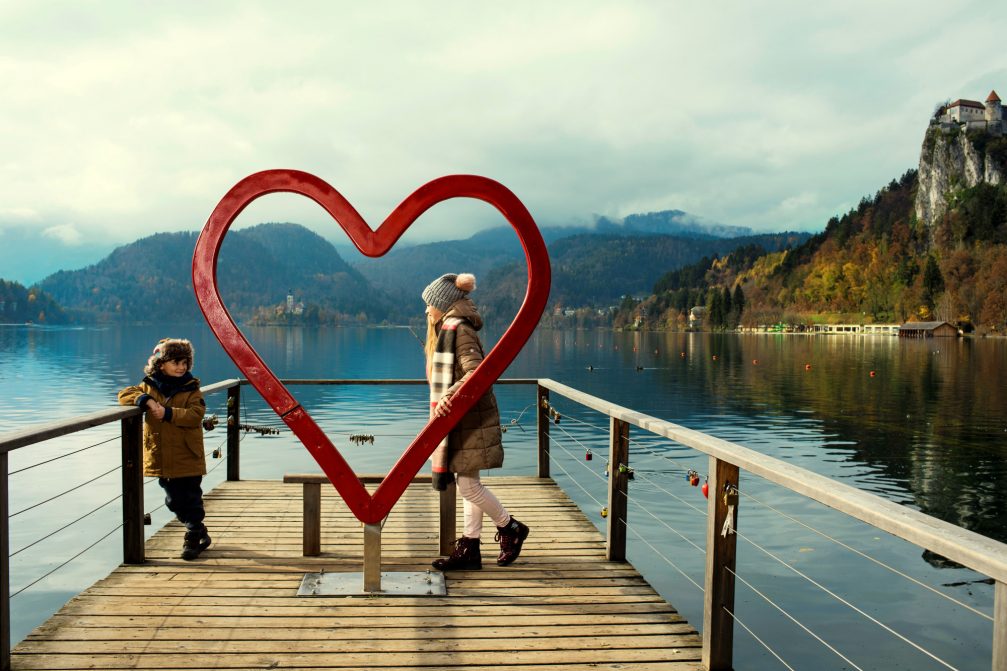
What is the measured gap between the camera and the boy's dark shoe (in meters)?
5.03

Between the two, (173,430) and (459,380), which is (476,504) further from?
(173,430)

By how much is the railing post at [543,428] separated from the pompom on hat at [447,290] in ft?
10.7

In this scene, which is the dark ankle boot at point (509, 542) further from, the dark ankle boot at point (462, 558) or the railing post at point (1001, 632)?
the railing post at point (1001, 632)

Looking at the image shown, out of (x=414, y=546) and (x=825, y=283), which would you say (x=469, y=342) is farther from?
(x=825, y=283)

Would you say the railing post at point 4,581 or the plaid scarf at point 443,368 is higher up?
the plaid scarf at point 443,368

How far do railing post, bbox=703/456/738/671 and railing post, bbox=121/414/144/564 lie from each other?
343 cm

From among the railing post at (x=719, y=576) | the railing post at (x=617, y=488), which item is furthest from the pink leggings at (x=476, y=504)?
the railing post at (x=719, y=576)

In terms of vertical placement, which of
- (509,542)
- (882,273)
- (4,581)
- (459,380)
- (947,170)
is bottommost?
(509,542)

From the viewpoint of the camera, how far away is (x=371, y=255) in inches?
161

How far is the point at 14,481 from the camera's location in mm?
15445

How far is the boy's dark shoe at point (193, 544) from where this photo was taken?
198 inches

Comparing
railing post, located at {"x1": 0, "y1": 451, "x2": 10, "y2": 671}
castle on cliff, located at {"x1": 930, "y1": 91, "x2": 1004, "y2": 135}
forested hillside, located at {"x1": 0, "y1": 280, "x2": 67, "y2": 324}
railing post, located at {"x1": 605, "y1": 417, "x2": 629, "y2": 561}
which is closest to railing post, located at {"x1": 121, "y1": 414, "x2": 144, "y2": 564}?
railing post, located at {"x1": 0, "y1": 451, "x2": 10, "y2": 671}

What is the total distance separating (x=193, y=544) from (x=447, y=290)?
2395 mm

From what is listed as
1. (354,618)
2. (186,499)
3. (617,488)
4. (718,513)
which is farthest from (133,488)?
(718,513)
